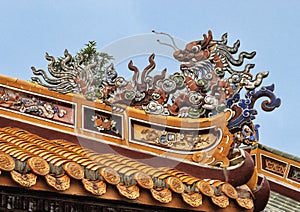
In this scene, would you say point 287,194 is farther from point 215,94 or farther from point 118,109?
point 118,109

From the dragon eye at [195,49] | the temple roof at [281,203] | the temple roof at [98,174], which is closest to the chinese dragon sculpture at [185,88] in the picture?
the dragon eye at [195,49]

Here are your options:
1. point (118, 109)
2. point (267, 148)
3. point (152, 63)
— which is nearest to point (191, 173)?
point (118, 109)

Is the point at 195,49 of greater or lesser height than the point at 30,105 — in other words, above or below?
above

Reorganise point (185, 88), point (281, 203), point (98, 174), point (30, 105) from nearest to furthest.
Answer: point (98, 174), point (30, 105), point (185, 88), point (281, 203)

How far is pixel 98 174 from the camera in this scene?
7.28m

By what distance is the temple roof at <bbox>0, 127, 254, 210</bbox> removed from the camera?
6980 millimetres

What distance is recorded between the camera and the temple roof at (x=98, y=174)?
6.98m

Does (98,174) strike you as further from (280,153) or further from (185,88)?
(280,153)

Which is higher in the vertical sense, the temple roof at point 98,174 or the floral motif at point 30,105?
the floral motif at point 30,105

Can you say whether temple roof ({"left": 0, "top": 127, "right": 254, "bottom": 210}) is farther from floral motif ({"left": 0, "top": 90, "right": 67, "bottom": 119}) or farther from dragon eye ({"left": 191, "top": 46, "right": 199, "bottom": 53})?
dragon eye ({"left": 191, "top": 46, "right": 199, "bottom": 53})

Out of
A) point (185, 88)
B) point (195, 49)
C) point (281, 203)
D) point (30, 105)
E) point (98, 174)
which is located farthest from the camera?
point (281, 203)

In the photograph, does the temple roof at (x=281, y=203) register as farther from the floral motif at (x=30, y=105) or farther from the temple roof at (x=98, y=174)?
the floral motif at (x=30, y=105)

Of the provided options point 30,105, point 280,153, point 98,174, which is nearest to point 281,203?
point 280,153

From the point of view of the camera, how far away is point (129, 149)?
8.70 m
